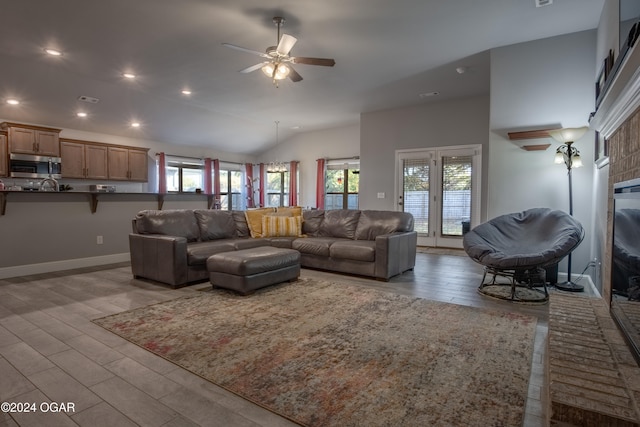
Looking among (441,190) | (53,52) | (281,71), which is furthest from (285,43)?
(441,190)

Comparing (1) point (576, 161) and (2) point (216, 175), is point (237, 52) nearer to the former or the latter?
(1) point (576, 161)

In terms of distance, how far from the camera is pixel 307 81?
5660 millimetres

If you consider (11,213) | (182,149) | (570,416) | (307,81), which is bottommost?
(570,416)

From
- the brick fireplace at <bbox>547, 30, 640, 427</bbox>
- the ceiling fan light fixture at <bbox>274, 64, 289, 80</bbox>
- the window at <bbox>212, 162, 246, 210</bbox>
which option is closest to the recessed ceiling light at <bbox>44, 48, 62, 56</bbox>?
the ceiling fan light fixture at <bbox>274, 64, 289, 80</bbox>

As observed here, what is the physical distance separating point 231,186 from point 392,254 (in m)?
7.47

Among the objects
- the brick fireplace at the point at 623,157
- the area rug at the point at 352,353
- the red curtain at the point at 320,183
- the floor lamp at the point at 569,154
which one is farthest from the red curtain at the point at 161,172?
the brick fireplace at the point at 623,157

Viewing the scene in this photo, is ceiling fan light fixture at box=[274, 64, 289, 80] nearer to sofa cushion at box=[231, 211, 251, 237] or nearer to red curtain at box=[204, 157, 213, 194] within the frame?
sofa cushion at box=[231, 211, 251, 237]

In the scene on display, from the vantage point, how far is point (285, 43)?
3400 mm

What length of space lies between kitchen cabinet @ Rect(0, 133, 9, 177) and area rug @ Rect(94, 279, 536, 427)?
552 centimetres

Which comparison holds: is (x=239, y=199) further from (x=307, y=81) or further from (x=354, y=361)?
(x=354, y=361)

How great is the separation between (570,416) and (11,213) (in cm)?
588

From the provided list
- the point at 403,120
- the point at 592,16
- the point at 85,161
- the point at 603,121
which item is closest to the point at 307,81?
the point at 403,120

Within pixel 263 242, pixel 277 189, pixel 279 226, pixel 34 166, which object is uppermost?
pixel 34 166

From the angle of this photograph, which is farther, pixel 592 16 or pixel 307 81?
pixel 307 81
